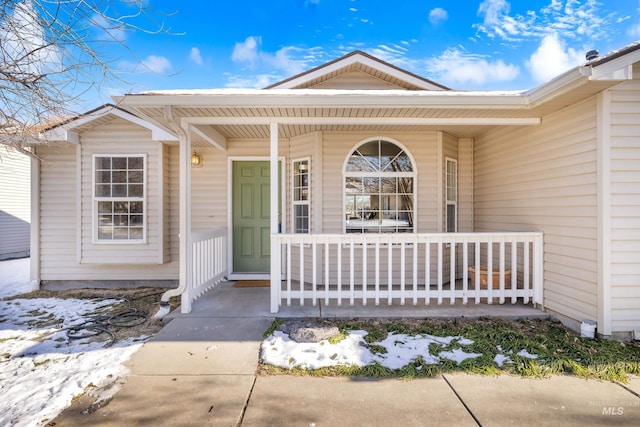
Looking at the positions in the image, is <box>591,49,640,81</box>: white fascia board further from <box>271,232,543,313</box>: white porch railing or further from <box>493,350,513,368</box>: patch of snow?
<box>493,350,513,368</box>: patch of snow

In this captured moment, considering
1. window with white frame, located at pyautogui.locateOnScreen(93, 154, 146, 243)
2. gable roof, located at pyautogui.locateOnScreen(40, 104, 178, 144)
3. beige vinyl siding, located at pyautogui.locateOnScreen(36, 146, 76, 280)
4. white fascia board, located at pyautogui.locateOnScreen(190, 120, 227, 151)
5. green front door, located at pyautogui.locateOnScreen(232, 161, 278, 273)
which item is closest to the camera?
white fascia board, located at pyautogui.locateOnScreen(190, 120, 227, 151)

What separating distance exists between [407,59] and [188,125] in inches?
286

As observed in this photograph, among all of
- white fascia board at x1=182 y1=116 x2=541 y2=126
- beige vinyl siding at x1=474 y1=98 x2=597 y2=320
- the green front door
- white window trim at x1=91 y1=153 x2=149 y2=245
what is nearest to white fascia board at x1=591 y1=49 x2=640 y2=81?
beige vinyl siding at x1=474 y1=98 x2=597 y2=320

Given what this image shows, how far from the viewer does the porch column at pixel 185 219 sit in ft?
13.1

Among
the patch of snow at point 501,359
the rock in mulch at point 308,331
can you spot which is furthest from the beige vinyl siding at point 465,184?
the rock in mulch at point 308,331

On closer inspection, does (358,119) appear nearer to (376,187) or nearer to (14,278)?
(376,187)

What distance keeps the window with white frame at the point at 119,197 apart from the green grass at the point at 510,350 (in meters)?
3.81

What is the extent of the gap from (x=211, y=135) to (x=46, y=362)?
3.42 m

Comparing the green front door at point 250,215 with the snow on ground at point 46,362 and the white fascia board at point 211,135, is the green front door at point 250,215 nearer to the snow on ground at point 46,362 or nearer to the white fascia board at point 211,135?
the white fascia board at point 211,135

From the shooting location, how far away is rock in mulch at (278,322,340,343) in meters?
3.20

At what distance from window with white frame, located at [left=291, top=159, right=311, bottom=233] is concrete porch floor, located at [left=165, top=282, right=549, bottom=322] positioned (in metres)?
1.59

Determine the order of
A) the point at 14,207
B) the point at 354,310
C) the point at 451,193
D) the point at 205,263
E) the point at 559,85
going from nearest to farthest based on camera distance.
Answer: the point at 559,85, the point at 354,310, the point at 205,263, the point at 451,193, the point at 14,207

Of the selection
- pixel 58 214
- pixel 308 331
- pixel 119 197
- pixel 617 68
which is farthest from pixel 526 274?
Answer: pixel 58 214

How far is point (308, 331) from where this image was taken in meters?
3.32
